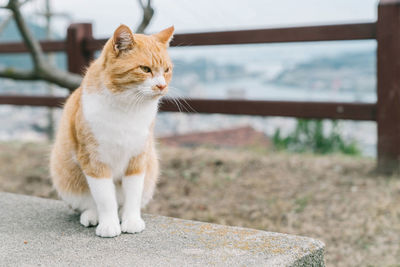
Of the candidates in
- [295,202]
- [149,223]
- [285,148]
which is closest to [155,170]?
[149,223]

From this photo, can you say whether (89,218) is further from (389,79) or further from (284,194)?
(389,79)

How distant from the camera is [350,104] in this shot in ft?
10.6

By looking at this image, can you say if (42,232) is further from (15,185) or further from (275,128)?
(275,128)

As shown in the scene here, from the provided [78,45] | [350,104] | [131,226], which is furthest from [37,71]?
[350,104]

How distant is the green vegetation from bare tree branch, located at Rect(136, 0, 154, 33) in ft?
6.62

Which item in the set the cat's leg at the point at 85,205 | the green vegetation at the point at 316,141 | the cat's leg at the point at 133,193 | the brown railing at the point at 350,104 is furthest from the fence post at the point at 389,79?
the cat's leg at the point at 85,205

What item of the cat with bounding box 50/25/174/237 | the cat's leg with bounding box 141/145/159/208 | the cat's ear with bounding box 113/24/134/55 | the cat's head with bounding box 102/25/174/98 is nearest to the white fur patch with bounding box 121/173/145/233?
the cat with bounding box 50/25/174/237

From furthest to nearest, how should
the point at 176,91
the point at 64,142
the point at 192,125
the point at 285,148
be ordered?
the point at 192,125
the point at 285,148
the point at 64,142
the point at 176,91

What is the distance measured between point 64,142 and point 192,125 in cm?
352

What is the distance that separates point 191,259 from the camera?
153 centimetres

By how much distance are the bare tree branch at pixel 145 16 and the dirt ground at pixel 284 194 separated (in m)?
1.13

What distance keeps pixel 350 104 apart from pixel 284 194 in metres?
0.80

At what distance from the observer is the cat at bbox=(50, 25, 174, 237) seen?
5.27 feet

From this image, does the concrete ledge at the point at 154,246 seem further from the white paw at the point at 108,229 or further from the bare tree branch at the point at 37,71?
the bare tree branch at the point at 37,71
